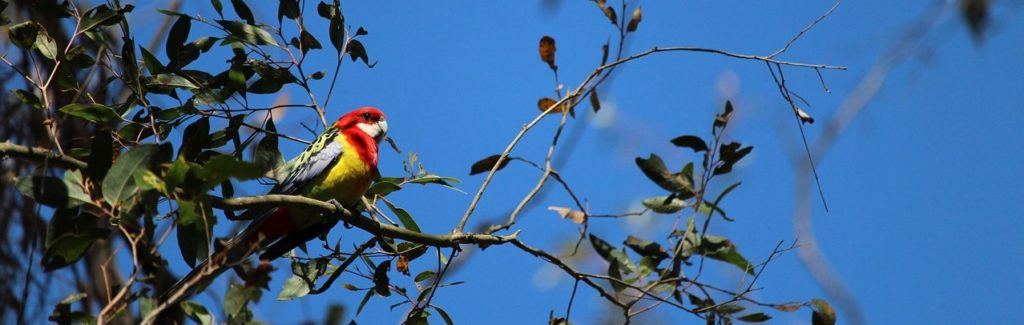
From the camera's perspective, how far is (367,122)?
5691 millimetres

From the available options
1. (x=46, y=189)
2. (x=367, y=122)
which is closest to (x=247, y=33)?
(x=46, y=189)

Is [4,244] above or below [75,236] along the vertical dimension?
above

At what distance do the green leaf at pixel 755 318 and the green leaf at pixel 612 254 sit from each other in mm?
508

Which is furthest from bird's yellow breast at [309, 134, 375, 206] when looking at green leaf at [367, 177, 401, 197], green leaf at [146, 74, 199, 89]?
green leaf at [146, 74, 199, 89]

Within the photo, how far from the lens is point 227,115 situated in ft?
13.9

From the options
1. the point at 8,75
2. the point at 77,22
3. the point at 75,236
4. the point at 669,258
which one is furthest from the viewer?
the point at 8,75

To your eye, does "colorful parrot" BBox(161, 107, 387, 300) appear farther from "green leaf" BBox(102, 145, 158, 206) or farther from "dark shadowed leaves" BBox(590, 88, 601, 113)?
"green leaf" BBox(102, 145, 158, 206)

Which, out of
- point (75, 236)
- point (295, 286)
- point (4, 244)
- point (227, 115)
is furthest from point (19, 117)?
point (75, 236)

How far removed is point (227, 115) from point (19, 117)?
0.96 m

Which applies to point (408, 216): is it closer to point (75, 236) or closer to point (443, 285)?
point (443, 285)

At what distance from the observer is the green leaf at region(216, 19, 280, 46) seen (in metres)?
4.17

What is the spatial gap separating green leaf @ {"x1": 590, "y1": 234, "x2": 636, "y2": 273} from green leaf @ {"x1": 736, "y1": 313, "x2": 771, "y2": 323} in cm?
51

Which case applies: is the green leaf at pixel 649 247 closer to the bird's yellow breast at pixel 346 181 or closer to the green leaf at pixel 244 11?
the bird's yellow breast at pixel 346 181

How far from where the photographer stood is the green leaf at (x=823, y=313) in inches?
147
